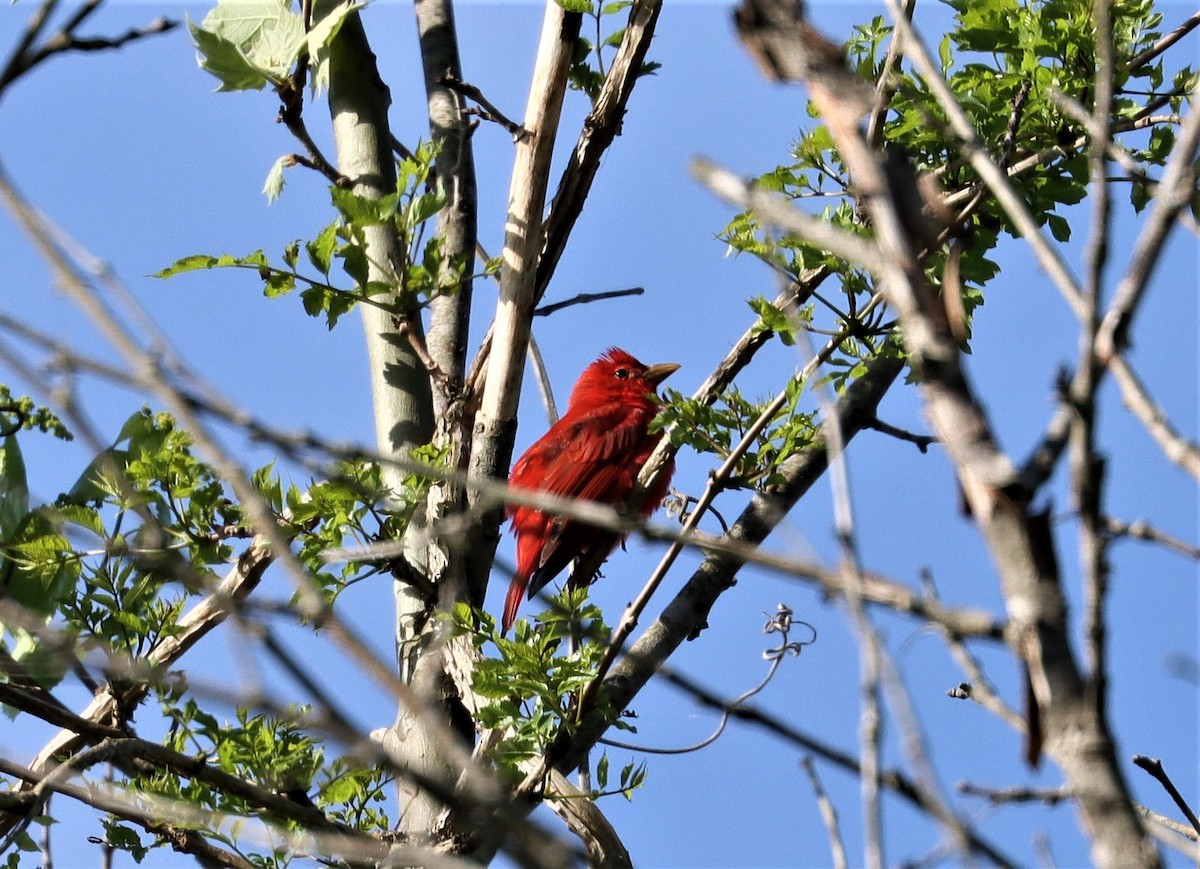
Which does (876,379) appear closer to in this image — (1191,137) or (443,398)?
(443,398)

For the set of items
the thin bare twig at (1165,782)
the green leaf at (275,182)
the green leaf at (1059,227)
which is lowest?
the thin bare twig at (1165,782)

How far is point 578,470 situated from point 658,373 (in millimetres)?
1171

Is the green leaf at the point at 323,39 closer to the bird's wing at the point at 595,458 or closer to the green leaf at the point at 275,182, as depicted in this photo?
the green leaf at the point at 275,182

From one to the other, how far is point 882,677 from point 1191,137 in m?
0.57

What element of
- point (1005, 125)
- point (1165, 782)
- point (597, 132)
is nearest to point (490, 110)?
point (597, 132)

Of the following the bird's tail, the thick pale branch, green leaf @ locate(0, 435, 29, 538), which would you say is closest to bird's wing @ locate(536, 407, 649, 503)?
the bird's tail

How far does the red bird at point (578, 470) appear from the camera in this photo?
6.02 m

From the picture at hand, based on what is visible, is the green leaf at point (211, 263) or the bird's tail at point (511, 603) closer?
the green leaf at point (211, 263)

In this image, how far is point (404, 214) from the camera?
347 cm

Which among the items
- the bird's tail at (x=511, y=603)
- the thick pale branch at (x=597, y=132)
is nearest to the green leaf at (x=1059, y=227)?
the thick pale branch at (x=597, y=132)

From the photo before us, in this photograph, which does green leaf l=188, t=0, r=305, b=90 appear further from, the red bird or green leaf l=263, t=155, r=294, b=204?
the red bird

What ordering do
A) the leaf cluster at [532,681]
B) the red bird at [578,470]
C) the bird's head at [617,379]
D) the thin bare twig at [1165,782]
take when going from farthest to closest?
the bird's head at [617,379] → the red bird at [578,470] → the leaf cluster at [532,681] → the thin bare twig at [1165,782]

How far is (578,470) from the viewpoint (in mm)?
6414

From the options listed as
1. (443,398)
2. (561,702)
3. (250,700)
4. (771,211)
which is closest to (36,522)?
(443,398)
